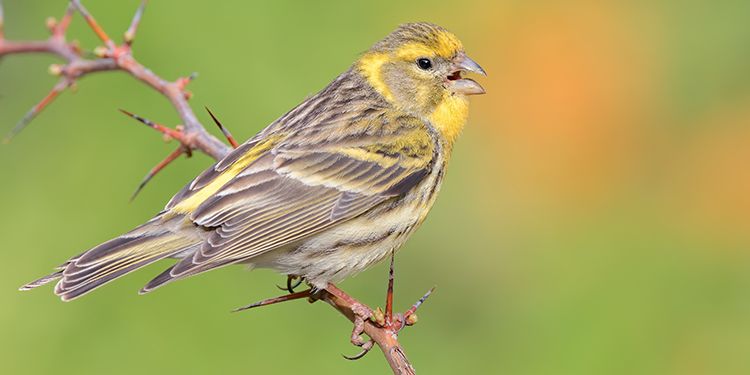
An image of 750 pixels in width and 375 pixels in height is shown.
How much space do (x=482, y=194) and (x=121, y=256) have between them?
3.85m

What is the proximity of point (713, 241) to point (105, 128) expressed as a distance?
4111mm

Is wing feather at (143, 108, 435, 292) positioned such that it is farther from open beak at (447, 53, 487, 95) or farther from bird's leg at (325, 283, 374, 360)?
bird's leg at (325, 283, 374, 360)

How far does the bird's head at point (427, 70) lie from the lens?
6070 millimetres

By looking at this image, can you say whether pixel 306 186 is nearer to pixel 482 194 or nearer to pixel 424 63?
pixel 424 63

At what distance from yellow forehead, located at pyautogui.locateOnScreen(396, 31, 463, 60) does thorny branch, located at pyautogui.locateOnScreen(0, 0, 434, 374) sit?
1.28 meters

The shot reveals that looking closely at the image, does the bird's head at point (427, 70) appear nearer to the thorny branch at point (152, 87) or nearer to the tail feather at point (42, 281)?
the thorny branch at point (152, 87)

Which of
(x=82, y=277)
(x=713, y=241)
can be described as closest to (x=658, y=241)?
(x=713, y=241)

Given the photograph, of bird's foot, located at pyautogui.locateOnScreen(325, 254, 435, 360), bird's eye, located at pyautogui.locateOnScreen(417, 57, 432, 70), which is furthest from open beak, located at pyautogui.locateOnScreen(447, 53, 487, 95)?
bird's foot, located at pyautogui.locateOnScreen(325, 254, 435, 360)

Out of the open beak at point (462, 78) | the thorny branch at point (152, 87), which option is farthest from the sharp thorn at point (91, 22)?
the open beak at point (462, 78)

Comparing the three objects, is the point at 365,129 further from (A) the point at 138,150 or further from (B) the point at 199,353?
(A) the point at 138,150

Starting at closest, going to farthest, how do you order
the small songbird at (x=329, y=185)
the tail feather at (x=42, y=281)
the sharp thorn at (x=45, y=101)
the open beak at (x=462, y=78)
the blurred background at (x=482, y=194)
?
the sharp thorn at (x=45, y=101) → the tail feather at (x=42, y=281) → the small songbird at (x=329, y=185) → the open beak at (x=462, y=78) → the blurred background at (x=482, y=194)

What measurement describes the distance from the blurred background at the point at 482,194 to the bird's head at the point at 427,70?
1883mm

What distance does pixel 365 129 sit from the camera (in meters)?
5.95

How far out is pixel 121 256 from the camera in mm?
5285
